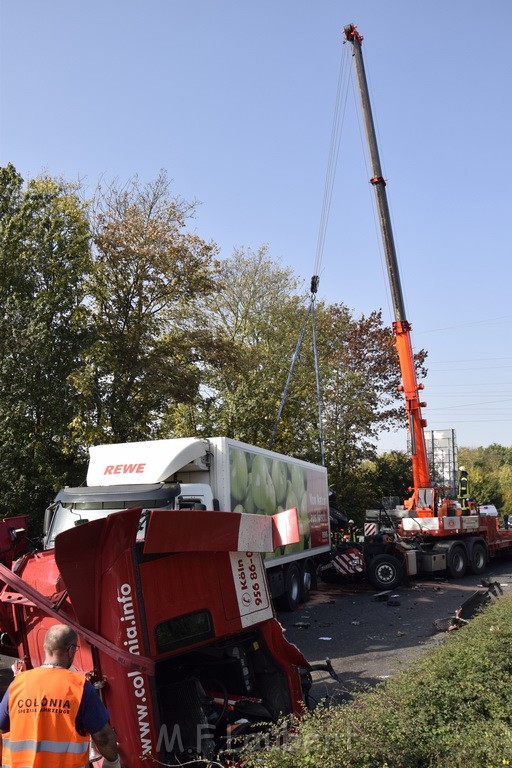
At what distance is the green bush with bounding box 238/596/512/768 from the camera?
402cm

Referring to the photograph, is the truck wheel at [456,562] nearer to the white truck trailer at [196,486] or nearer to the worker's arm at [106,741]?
the white truck trailer at [196,486]

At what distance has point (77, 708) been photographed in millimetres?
3420

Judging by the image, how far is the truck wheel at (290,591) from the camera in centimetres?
1400

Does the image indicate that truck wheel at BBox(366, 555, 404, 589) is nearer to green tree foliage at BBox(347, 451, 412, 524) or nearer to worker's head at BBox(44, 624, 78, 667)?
worker's head at BBox(44, 624, 78, 667)

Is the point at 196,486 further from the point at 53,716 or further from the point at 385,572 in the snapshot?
the point at 53,716

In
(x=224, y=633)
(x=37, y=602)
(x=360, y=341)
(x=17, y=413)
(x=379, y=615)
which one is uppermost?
(x=360, y=341)

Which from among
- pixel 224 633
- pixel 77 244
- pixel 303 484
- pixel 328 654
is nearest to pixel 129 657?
pixel 224 633

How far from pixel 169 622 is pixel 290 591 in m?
9.54

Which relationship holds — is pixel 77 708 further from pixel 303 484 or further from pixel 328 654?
pixel 303 484

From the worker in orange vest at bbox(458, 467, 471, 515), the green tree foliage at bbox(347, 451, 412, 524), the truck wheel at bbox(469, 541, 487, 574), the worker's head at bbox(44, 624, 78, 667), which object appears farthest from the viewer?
the green tree foliage at bbox(347, 451, 412, 524)

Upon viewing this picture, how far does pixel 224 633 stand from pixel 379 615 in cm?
860

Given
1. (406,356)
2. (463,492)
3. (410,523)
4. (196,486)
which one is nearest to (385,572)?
(410,523)

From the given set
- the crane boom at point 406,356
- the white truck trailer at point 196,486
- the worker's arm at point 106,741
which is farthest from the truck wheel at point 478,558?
the worker's arm at point 106,741

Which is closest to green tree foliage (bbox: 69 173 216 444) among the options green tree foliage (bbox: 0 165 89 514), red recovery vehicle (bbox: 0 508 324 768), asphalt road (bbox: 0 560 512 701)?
green tree foliage (bbox: 0 165 89 514)
